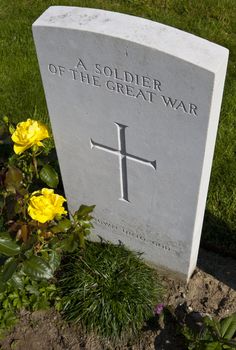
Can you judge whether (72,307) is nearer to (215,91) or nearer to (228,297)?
(228,297)

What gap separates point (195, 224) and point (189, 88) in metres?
0.82

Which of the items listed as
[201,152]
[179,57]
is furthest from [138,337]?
[179,57]

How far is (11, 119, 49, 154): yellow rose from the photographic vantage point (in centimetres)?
233

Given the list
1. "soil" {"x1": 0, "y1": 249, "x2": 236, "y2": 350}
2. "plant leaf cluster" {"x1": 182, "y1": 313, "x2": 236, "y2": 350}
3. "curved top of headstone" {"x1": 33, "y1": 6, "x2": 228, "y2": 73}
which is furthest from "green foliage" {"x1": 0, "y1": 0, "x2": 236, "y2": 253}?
"curved top of headstone" {"x1": 33, "y1": 6, "x2": 228, "y2": 73}

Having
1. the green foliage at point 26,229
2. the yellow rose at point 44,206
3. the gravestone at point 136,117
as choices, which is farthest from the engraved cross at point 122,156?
the yellow rose at point 44,206

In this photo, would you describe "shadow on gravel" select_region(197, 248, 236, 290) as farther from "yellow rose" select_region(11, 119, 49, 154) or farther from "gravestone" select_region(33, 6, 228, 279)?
"yellow rose" select_region(11, 119, 49, 154)

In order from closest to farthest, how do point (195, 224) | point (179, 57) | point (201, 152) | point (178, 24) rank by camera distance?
point (179, 57) < point (201, 152) < point (195, 224) < point (178, 24)

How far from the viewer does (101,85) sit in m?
2.13

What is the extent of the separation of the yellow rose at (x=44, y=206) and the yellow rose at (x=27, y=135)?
9.9 inches

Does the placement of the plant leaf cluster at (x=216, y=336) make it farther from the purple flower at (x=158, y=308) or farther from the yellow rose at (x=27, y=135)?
the yellow rose at (x=27, y=135)

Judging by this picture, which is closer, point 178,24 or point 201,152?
point 201,152

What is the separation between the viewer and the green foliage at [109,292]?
264 cm

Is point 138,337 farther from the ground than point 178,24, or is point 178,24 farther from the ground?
point 178,24

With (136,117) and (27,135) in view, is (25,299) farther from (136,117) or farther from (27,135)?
(136,117)
